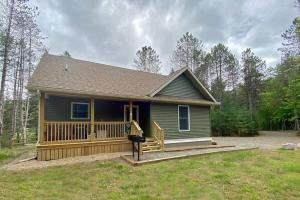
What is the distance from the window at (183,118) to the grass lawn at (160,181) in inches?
193

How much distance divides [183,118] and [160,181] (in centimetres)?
742

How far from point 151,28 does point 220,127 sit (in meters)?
14.2

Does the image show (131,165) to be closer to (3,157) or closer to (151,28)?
(3,157)

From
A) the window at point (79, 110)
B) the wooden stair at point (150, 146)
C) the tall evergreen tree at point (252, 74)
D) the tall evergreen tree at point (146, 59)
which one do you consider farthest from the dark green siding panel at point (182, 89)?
the tall evergreen tree at point (252, 74)

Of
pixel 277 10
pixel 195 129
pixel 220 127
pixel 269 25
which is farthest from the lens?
pixel 220 127

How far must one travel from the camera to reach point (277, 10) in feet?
53.3

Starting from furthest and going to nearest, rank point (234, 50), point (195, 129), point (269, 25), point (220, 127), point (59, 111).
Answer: point (234, 50)
point (220, 127)
point (269, 25)
point (195, 129)
point (59, 111)

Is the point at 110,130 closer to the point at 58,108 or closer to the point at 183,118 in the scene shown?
the point at 58,108

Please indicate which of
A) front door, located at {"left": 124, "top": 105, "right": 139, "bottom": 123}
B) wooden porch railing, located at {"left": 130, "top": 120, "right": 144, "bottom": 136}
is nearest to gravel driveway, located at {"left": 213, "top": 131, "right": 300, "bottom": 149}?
front door, located at {"left": 124, "top": 105, "right": 139, "bottom": 123}

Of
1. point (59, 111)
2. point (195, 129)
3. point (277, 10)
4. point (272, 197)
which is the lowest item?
point (272, 197)

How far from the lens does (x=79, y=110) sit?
11.5m

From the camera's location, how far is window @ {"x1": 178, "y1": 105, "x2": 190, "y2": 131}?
42.4 ft

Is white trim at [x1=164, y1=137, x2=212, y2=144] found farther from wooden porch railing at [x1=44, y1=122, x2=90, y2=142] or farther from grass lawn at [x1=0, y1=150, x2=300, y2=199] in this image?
wooden porch railing at [x1=44, y1=122, x2=90, y2=142]

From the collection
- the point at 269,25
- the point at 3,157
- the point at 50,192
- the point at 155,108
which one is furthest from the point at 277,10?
the point at 3,157
